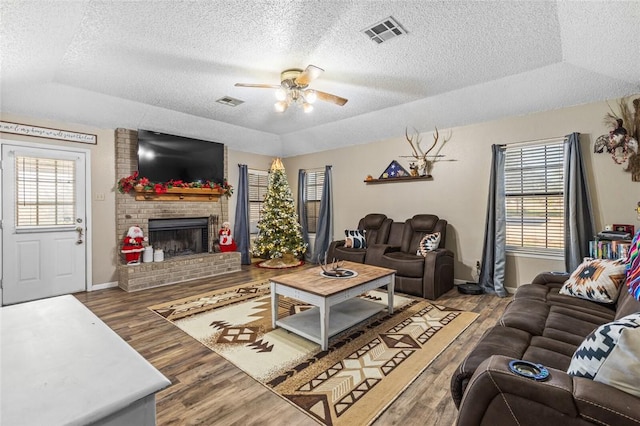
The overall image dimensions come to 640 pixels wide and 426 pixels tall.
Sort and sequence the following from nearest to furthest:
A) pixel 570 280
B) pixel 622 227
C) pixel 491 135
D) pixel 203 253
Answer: pixel 570 280, pixel 622 227, pixel 491 135, pixel 203 253

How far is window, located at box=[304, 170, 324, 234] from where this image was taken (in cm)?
709

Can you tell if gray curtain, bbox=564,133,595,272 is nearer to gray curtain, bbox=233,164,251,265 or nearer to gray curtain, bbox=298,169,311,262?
gray curtain, bbox=298,169,311,262

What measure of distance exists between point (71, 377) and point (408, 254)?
15.5 ft

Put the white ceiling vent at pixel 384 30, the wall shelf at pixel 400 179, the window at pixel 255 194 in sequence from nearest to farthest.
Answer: the white ceiling vent at pixel 384 30 < the wall shelf at pixel 400 179 < the window at pixel 255 194

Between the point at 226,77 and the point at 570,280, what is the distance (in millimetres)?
4229

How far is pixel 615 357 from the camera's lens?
1.13 metres

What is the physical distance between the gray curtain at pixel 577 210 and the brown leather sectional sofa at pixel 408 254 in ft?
4.79

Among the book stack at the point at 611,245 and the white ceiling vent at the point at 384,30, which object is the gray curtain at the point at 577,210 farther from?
the white ceiling vent at the point at 384,30

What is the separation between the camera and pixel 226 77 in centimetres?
382

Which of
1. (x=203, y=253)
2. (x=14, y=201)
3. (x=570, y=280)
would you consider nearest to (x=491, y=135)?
(x=570, y=280)

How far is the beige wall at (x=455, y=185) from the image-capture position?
3.83 metres

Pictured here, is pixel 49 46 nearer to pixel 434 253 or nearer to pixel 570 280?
pixel 434 253

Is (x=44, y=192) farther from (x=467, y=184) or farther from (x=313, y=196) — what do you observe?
(x=467, y=184)

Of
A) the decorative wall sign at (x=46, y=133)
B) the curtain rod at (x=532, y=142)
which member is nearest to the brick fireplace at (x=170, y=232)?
the decorative wall sign at (x=46, y=133)
